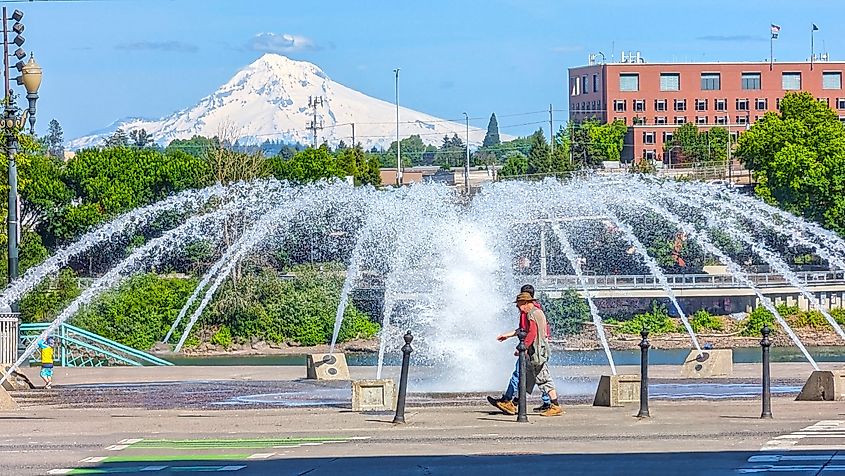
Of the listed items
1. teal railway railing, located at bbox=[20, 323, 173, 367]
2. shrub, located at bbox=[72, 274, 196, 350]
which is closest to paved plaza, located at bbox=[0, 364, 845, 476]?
teal railway railing, located at bbox=[20, 323, 173, 367]

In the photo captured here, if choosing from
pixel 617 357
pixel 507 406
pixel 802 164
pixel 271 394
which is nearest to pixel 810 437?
pixel 507 406

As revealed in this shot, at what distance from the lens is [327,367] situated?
29125 mm

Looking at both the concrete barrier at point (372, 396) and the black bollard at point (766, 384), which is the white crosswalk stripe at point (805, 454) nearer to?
the black bollard at point (766, 384)

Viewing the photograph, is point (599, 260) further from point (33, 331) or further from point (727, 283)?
point (33, 331)

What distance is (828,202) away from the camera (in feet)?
317

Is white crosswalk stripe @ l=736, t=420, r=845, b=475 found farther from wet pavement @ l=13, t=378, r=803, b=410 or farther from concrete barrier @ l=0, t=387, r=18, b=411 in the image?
concrete barrier @ l=0, t=387, r=18, b=411

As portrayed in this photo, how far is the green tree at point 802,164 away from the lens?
316ft

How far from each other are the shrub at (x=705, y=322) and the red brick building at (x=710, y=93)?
261 ft

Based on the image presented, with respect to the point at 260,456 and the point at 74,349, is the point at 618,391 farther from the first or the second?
the point at 74,349

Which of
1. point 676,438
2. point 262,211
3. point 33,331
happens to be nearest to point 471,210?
point 33,331

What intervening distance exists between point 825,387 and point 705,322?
66.8 m

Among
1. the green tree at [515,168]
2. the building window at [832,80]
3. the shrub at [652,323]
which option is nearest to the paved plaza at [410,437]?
the shrub at [652,323]

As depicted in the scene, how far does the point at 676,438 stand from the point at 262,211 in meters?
54.6

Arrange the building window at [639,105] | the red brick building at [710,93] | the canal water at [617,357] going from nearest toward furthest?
the canal water at [617,357] < the red brick building at [710,93] < the building window at [639,105]
